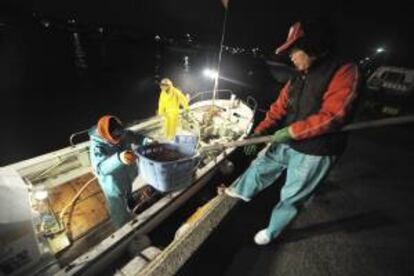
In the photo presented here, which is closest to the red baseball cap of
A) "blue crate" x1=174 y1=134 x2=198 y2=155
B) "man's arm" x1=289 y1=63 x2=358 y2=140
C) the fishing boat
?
"man's arm" x1=289 y1=63 x2=358 y2=140

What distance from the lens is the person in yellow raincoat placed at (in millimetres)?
5725

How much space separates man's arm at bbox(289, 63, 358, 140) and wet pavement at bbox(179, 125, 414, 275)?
5.92 feet

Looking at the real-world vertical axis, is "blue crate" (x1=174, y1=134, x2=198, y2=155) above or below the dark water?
above

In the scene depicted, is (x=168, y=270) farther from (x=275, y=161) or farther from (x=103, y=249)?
(x=275, y=161)

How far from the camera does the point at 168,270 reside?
2674 mm

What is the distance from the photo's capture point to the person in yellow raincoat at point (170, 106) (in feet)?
18.8

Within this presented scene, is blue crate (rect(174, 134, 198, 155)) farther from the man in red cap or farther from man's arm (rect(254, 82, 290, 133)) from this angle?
man's arm (rect(254, 82, 290, 133))

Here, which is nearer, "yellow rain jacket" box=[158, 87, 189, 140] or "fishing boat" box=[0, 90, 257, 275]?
"fishing boat" box=[0, 90, 257, 275]

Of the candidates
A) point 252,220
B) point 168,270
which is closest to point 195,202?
point 252,220

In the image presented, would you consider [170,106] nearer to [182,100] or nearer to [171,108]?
[171,108]

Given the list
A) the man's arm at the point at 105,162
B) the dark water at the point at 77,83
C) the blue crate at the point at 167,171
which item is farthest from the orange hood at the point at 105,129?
the dark water at the point at 77,83

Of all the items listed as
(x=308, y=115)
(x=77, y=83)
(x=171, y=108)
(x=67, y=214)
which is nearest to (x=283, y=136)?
(x=308, y=115)

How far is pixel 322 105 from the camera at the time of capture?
2367mm

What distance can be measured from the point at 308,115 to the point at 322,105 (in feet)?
0.64
